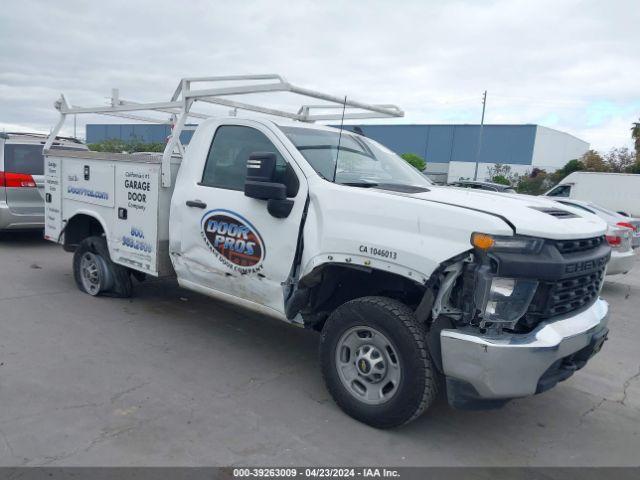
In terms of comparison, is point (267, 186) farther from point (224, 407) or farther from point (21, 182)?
point (21, 182)

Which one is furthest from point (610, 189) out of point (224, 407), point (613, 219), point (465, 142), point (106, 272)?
point (465, 142)

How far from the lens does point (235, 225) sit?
4.63m

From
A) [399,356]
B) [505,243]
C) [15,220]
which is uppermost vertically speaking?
[505,243]

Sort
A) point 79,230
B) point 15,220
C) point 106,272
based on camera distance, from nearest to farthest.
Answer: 1. point 106,272
2. point 79,230
3. point 15,220

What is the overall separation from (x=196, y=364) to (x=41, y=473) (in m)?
1.75

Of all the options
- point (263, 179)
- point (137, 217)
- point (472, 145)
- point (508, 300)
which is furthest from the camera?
point (472, 145)

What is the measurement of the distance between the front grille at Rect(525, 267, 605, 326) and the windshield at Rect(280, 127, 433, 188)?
4.98 feet

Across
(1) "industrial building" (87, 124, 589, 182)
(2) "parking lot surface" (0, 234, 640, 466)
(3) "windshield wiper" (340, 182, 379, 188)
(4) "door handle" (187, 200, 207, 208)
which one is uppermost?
(1) "industrial building" (87, 124, 589, 182)

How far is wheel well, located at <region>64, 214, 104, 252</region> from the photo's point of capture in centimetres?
664

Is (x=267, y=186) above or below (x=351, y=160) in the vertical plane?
below

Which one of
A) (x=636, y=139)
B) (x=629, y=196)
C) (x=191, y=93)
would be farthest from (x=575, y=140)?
(x=191, y=93)

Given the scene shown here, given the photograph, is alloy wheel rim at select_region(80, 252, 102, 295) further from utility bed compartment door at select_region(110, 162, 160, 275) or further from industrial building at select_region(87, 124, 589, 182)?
industrial building at select_region(87, 124, 589, 182)

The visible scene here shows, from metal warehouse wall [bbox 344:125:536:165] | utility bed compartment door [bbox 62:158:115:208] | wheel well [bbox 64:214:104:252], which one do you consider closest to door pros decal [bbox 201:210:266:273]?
utility bed compartment door [bbox 62:158:115:208]

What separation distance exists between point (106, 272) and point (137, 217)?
112 cm
